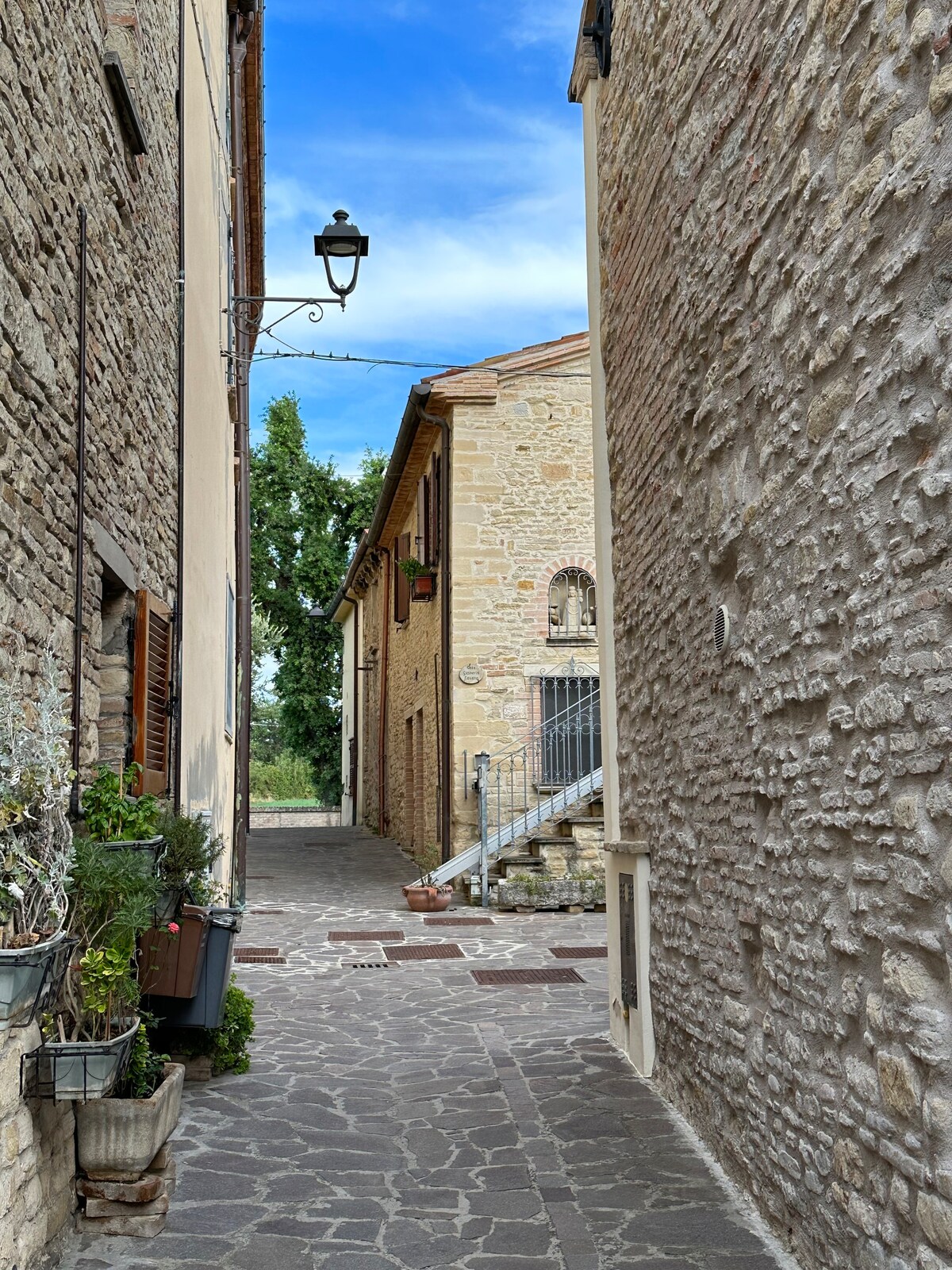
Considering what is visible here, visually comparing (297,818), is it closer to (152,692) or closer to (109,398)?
(152,692)

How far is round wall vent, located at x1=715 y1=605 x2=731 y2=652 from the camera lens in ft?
13.6

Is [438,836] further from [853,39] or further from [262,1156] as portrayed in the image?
[853,39]

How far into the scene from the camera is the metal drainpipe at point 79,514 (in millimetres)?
4309

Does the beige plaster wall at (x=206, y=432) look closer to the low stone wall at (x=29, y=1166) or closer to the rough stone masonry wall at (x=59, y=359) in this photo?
the rough stone masonry wall at (x=59, y=359)

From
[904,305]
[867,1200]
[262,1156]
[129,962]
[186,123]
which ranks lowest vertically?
[262,1156]

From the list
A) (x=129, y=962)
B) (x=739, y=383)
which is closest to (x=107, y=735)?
(x=129, y=962)

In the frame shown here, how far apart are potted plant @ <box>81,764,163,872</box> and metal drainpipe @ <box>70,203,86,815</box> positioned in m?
0.07

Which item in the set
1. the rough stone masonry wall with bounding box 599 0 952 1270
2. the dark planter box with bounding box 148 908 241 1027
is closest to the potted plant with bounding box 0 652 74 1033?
the dark planter box with bounding box 148 908 241 1027

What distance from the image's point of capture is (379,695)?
22.8 meters

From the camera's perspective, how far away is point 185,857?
531 centimetres

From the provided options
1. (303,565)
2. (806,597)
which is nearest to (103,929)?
(806,597)

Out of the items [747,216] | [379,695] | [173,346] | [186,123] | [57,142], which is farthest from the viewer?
[379,695]

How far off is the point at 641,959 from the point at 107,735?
2632 mm

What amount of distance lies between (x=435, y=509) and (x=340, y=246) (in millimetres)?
6869
